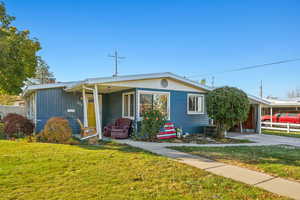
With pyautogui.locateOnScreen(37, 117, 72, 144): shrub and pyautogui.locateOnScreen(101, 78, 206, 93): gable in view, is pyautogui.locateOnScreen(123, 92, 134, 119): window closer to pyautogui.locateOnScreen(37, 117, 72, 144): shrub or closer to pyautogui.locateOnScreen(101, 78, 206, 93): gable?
pyautogui.locateOnScreen(101, 78, 206, 93): gable

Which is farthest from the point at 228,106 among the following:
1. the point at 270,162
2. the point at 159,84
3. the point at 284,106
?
the point at 284,106

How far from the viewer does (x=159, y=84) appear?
1062cm

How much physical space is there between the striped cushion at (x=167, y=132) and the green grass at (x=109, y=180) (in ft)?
15.6

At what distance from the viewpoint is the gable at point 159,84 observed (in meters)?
9.78

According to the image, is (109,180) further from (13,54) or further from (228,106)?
(13,54)

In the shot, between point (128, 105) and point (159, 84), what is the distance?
2.00 metres

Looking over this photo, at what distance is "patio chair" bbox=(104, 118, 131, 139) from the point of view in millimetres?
9555

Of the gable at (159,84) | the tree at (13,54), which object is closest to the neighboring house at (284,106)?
the gable at (159,84)

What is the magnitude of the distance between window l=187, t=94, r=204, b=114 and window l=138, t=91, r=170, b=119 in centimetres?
152

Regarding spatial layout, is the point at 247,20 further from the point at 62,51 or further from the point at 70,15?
the point at 62,51

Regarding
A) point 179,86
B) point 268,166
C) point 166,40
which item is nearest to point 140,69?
point 166,40

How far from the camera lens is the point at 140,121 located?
9.84 metres

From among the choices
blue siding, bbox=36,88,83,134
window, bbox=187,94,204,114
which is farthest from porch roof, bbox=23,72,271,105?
window, bbox=187,94,204,114

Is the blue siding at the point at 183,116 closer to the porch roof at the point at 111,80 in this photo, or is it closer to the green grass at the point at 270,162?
the porch roof at the point at 111,80
